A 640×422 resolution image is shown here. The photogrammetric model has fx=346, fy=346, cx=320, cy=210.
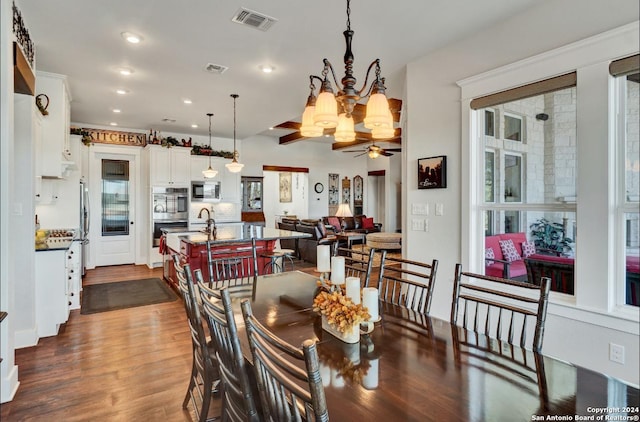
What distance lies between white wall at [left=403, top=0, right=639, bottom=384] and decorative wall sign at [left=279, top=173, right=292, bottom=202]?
727 centimetres

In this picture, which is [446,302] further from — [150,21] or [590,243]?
[150,21]

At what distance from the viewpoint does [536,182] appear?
9.72 feet

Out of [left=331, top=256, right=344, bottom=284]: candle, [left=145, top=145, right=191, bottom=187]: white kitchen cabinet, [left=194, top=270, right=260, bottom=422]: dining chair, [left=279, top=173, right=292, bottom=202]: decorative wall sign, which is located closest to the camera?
[left=194, top=270, right=260, bottom=422]: dining chair

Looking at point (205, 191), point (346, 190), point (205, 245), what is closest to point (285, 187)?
point (346, 190)

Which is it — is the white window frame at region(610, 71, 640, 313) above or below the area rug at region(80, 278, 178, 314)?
above

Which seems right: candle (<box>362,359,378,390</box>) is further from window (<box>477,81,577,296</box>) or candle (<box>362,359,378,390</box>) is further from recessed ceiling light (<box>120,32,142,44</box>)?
recessed ceiling light (<box>120,32,142,44</box>)

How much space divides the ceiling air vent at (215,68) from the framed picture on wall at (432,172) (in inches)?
97.6

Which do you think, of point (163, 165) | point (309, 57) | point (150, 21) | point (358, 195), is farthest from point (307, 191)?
point (150, 21)

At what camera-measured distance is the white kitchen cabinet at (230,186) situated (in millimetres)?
8064

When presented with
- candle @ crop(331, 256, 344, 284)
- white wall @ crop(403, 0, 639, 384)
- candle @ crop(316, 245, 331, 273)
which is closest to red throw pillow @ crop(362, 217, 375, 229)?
white wall @ crop(403, 0, 639, 384)

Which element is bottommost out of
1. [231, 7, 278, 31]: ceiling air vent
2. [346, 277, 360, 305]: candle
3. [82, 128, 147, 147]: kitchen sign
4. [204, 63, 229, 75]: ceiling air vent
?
[346, 277, 360, 305]: candle

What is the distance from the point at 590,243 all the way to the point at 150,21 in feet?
12.7

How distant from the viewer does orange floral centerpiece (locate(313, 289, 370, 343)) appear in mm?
1458

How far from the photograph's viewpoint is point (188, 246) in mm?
4539
